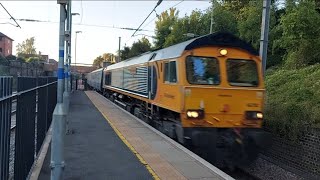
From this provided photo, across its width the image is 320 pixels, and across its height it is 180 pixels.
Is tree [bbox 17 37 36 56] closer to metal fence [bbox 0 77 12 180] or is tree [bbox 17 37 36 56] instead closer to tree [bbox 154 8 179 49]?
tree [bbox 154 8 179 49]

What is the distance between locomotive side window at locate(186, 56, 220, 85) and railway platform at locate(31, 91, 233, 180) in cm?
173

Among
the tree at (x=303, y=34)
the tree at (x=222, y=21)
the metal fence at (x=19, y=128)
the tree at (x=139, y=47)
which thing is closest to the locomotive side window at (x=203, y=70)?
the metal fence at (x=19, y=128)

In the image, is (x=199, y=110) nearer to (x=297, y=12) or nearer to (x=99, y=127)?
(x=99, y=127)

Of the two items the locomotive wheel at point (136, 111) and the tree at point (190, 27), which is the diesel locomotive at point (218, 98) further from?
the tree at point (190, 27)

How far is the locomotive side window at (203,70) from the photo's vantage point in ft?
35.3

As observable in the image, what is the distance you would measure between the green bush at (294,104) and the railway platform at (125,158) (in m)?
3.58

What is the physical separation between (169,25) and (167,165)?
163 feet

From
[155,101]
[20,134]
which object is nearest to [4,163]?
[20,134]

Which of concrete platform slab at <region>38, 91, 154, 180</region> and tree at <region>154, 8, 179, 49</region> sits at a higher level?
tree at <region>154, 8, 179, 49</region>

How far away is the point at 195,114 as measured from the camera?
1050cm

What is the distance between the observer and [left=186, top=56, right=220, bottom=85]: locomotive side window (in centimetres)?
1077

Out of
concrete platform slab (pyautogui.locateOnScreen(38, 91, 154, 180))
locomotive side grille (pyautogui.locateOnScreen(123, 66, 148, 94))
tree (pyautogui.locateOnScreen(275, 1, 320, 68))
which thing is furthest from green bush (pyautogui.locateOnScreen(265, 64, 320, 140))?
concrete platform slab (pyautogui.locateOnScreen(38, 91, 154, 180))

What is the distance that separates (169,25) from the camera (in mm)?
57281

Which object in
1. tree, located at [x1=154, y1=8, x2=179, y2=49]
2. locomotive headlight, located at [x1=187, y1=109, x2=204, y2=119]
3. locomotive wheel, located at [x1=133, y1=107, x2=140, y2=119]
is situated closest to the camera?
locomotive headlight, located at [x1=187, y1=109, x2=204, y2=119]
